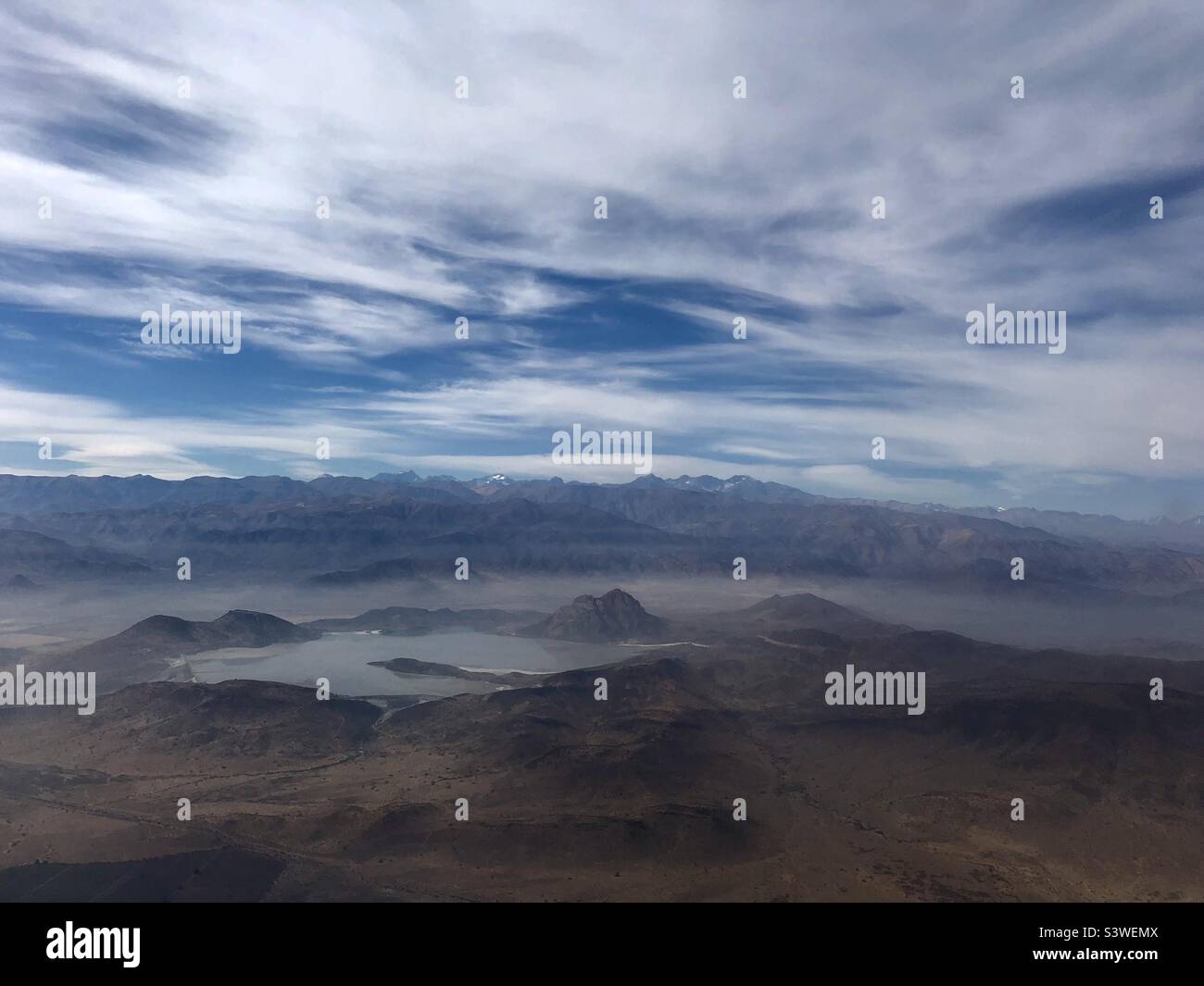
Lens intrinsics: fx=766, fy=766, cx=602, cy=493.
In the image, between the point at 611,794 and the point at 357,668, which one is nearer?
the point at 611,794

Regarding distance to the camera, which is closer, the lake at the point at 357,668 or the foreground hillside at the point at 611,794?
the foreground hillside at the point at 611,794

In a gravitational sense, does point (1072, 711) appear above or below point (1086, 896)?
above

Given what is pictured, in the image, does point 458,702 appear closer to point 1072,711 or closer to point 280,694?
point 280,694

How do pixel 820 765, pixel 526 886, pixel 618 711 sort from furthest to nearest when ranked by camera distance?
1. pixel 618 711
2. pixel 820 765
3. pixel 526 886

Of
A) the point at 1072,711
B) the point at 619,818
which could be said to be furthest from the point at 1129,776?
the point at 619,818

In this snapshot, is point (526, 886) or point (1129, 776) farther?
point (1129, 776)

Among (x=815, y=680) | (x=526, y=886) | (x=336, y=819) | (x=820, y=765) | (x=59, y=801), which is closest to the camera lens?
(x=526, y=886)

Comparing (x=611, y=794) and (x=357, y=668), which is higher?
(x=611, y=794)

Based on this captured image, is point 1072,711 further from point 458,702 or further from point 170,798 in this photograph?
point 170,798

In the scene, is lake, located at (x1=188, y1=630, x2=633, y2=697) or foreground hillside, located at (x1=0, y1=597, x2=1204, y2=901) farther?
lake, located at (x1=188, y1=630, x2=633, y2=697)
